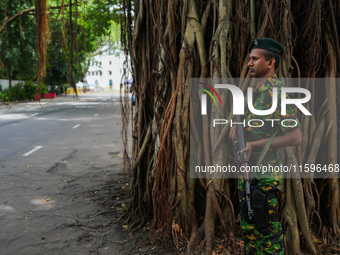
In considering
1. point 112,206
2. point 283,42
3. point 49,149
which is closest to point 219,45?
point 283,42

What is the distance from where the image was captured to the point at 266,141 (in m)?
2.78

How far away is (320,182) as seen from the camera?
387cm

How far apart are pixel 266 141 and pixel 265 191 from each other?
0.38 m

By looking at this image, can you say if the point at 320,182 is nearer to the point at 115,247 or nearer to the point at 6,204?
the point at 115,247

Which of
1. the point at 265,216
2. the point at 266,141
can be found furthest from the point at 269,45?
the point at 265,216

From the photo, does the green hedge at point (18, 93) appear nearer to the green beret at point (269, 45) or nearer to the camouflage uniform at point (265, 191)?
the camouflage uniform at point (265, 191)

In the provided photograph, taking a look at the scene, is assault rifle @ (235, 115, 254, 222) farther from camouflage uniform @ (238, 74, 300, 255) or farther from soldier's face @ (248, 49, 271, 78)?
soldier's face @ (248, 49, 271, 78)

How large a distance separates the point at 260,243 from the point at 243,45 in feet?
5.88

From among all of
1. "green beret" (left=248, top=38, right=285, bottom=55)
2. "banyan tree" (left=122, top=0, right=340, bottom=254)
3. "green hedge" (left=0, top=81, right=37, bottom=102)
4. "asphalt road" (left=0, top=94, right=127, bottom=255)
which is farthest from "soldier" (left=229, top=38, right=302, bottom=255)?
"green hedge" (left=0, top=81, right=37, bottom=102)

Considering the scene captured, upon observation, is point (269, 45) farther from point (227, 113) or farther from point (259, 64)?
point (227, 113)

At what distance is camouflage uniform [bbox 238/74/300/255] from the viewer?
272cm

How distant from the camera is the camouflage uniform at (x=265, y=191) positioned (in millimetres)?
2719

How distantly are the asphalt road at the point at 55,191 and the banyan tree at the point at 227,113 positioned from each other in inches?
33.8

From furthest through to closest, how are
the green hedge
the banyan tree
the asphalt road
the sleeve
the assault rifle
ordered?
the green hedge, the asphalt road, the banyan tree, the assault rifle, the sleeve
